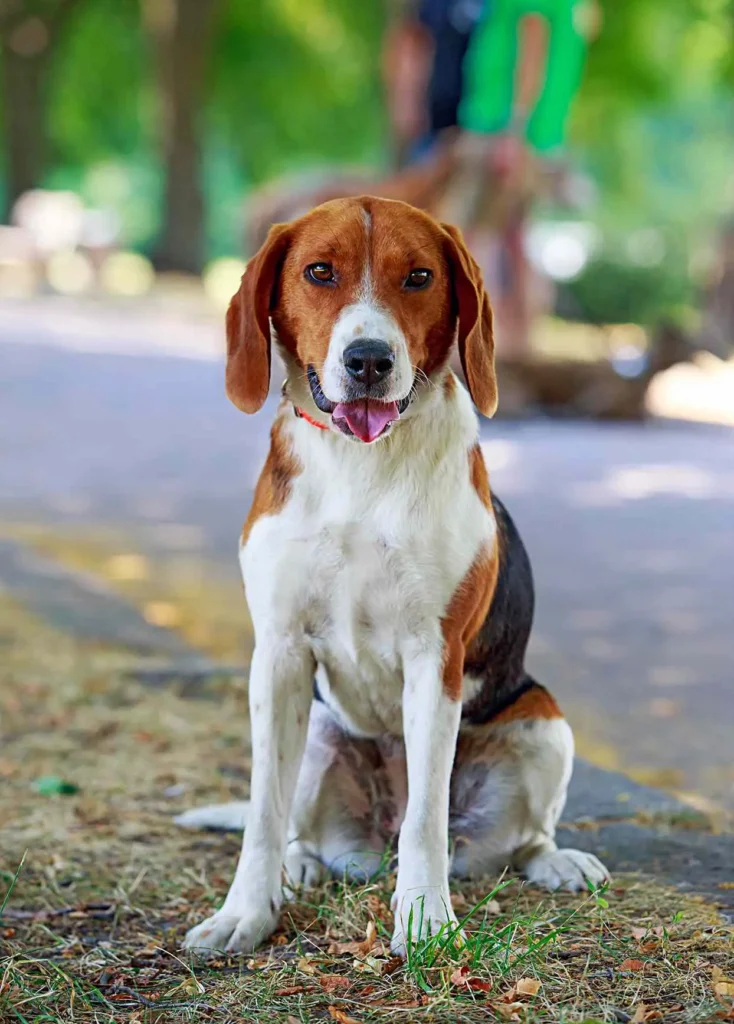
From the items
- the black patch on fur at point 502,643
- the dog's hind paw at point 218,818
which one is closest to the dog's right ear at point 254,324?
the black patch on fur at point 502,643

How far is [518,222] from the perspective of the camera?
13977 millimetres

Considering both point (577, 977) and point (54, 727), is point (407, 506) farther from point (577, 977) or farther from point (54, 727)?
point (54, 727)

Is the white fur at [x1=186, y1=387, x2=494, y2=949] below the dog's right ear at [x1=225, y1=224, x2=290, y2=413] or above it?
below

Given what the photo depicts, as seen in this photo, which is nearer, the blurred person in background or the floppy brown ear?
the floppy brown ear

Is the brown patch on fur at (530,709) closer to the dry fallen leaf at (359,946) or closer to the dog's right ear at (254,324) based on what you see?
the dry fallen leaf at (359,946)

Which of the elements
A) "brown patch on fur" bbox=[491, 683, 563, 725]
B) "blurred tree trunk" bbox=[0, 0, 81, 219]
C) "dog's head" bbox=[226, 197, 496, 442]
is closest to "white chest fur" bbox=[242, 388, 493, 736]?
"dog's head" bbox=[226, 197, 496, 442]

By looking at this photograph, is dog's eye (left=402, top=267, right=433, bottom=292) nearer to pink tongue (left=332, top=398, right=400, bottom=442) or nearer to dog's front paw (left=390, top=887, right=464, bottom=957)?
pink tongue (left=332, top=398, right=400, bottom=442)

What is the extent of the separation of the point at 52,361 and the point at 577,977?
14.5 meters

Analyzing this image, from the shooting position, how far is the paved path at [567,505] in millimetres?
6523

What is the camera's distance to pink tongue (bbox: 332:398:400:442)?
136 inches

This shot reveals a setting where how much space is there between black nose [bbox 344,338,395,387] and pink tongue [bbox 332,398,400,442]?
88 mm

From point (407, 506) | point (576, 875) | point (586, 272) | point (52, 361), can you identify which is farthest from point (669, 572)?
point (586, 272)

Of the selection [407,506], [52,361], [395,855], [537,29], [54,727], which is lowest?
[52,361]

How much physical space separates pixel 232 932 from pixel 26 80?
99.5 ft
